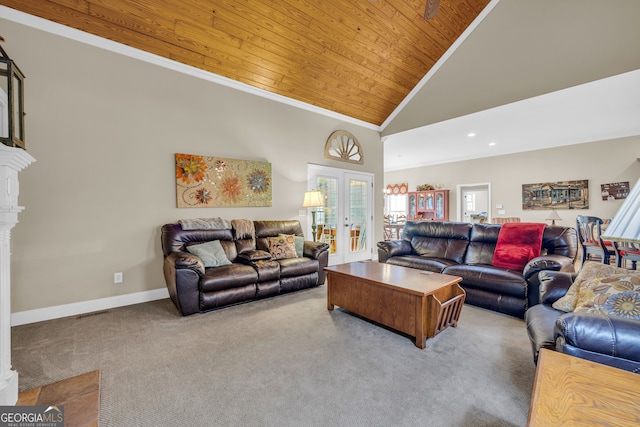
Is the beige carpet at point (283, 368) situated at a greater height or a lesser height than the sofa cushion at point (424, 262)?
lesser

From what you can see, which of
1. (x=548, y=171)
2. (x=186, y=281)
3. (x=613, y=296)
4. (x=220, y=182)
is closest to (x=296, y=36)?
(x=220, y=182)

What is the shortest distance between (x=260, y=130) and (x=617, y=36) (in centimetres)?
498

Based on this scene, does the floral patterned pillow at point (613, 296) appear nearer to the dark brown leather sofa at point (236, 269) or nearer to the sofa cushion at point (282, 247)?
the dark brown leather sofa at point (236, 269)

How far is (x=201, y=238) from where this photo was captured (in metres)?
3.58

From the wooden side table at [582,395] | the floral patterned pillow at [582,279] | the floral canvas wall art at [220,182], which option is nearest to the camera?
the wooden side table at [582,395]

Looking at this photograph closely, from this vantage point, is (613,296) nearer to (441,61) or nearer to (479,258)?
(479,258)

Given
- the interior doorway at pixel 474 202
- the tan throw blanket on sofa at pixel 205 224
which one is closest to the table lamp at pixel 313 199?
the tan throw blanket on sofa at pixel 205 224

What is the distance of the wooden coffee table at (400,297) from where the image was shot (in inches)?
91.9

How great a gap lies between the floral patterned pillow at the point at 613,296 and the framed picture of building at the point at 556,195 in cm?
615

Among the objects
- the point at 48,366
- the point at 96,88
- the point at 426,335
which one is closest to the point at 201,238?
the point at 48,366

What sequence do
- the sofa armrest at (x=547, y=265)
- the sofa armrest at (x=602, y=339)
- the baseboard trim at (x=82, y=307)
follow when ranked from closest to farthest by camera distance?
1. the sofa armrest at (x=602, y=339)
2. the sofa armrest at (x=547, y=265)
3. the baseboard trim at (x=82, y=307)

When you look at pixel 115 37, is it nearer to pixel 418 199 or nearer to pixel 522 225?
pixel 522 225
